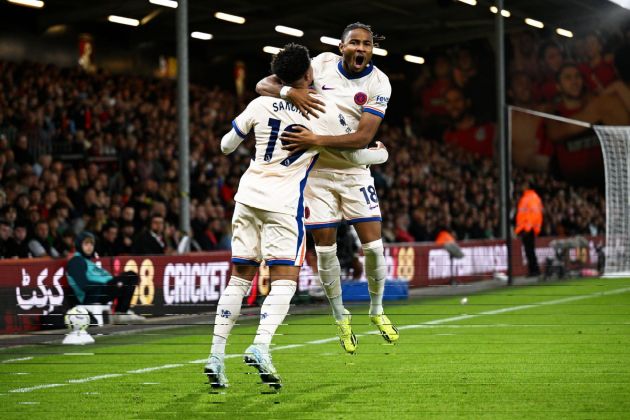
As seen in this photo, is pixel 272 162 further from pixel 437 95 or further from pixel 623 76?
pixel 437 95

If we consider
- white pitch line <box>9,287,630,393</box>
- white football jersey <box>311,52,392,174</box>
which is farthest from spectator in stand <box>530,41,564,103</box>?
white football jersey <box>311,52,392,174</box>

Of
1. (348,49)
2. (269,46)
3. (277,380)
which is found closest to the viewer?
(277,380)

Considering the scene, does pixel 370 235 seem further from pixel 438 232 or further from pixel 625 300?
pixel 438 232

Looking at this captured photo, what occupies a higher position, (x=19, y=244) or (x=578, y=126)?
(x=578, y=126)

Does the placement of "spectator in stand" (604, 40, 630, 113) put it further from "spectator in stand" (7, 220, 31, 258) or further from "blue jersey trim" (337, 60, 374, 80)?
"blue jersey trim" (337, 60, 374, 80)

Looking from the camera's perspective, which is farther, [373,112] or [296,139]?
[373,112]

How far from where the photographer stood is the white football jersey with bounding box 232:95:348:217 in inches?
275

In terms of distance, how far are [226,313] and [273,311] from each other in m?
0.35

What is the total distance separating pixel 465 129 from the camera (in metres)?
38.2

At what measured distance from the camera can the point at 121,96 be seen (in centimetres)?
2444

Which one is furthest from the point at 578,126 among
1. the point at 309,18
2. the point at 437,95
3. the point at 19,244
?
the point at 19,244

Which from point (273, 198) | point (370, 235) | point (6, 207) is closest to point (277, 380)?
point (273, 198)

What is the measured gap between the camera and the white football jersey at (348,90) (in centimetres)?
806

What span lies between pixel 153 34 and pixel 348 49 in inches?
988
